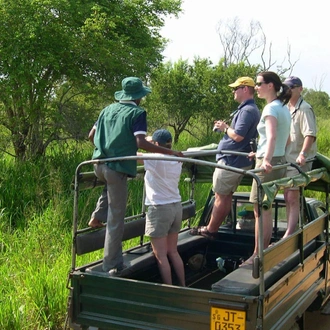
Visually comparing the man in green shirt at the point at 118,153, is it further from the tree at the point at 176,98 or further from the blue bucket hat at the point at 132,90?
the tree at the point at 176,98

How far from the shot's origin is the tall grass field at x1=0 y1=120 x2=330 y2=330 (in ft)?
15.6

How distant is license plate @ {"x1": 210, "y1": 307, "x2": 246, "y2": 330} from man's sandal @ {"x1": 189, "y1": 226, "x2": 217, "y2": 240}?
2.08 meters

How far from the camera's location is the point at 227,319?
327 cm

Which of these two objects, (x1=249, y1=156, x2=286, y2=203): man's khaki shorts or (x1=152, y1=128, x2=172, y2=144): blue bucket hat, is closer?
(x1=152, y1=128, x2=172, y2=144): blue bucket hat

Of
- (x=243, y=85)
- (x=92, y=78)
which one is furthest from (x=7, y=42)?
(x=243, y=85)

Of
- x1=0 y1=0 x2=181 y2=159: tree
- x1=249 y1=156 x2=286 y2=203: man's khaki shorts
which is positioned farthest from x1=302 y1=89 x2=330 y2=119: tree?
x1=249 y1=156 x2=286 y2=203: man's khaki shorts

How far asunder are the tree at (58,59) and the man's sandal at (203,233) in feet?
15.7

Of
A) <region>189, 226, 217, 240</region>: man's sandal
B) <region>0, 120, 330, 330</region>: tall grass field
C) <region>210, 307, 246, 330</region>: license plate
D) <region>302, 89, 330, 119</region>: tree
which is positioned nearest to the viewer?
<region>210, 307, 246, 330</region>: license plate

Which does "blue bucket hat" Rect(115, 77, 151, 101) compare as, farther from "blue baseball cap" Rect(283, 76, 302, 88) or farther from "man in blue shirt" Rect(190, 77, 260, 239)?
"blue baseball cap" Rect(283, 76, 302, 88)

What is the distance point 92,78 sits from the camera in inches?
403

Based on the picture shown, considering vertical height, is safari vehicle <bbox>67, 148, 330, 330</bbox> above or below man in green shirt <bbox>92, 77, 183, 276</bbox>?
below

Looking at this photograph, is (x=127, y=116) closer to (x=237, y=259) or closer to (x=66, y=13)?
(x=237, y=259)

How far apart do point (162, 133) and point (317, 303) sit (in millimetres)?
2103

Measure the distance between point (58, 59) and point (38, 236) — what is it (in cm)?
412
